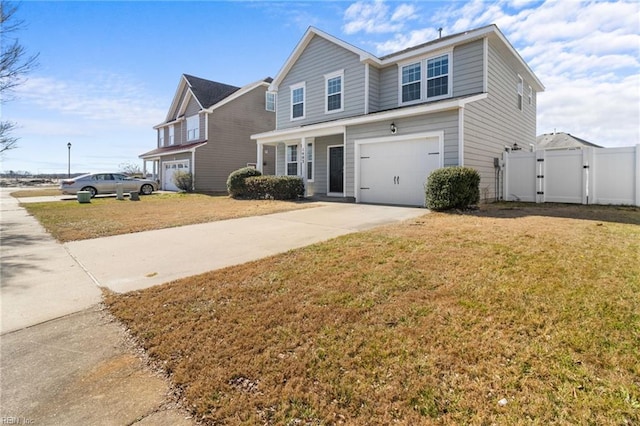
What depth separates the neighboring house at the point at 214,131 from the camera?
945 inches

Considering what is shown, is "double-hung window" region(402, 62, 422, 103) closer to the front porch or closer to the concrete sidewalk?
the front porch

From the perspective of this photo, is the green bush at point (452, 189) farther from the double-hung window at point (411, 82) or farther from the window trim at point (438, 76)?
the double-hung window at point (411, 82)

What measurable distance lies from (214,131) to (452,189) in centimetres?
1981

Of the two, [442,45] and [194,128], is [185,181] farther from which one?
[442,45]

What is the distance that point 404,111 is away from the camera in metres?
11.2

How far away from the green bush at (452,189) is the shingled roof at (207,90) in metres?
20.3

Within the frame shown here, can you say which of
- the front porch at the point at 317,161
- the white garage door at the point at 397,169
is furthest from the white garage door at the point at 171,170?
the white garage door at the point at 397,169

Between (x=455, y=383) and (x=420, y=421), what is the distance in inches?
17.9

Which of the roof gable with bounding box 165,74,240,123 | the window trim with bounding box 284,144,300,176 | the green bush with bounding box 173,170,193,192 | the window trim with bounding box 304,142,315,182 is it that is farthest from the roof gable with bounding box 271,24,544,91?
the roof gable with bounding box 165,74,240,123

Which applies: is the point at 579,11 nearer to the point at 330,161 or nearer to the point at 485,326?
the point at 330,161

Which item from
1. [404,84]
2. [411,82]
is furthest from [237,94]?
[411,82]

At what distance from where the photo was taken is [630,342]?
256 cm

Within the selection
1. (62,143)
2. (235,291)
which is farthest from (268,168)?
(62,143)

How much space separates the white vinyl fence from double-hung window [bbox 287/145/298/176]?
9901mm
